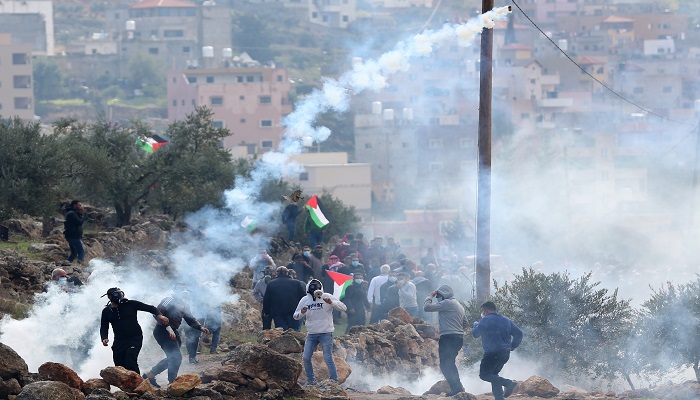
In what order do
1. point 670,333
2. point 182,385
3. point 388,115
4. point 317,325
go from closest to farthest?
point 182,385 < point 317,325 < point 670,333 < point 388,115

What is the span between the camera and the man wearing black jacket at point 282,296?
22.0m

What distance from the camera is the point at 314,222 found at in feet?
110

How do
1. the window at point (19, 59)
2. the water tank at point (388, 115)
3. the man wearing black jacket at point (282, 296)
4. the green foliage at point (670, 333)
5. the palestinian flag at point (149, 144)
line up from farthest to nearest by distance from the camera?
the window at point (19, 59) → the water tank at point (388, 115) → the palestinian flag at point (149, 144) → the green foliage at point (670, 333) → the man wearing black jacket at point (282, 296)

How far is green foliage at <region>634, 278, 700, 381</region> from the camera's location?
73.4 ft

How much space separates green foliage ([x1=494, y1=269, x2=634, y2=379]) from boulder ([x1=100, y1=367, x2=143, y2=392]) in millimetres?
8412

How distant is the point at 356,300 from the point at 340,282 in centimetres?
44

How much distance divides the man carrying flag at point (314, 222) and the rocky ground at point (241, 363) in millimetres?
3087

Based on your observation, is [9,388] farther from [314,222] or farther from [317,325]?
[314,222]

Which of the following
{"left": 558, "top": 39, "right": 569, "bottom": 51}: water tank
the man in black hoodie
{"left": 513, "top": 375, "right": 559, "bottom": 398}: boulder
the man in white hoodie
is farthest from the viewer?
{"left": 558, "top": 39, "right": 569, "bottom": 51}: water tank

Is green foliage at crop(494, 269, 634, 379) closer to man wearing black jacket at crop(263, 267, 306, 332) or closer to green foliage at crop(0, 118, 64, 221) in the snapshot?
man wearing black jacket at crop(263, 267, 306, 332)

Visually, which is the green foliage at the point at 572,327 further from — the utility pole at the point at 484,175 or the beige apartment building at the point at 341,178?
Result: the beige apartment building at the point at 341,178

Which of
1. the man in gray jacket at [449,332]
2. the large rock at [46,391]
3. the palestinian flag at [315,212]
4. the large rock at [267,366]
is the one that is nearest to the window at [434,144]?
the palestinian flag at [315,212]

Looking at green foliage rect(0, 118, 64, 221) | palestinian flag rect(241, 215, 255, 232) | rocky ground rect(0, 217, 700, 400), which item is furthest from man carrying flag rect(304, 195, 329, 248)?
green foliage rect(0, 118, 64, 221)

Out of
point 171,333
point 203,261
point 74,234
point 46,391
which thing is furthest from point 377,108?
point 46,391
